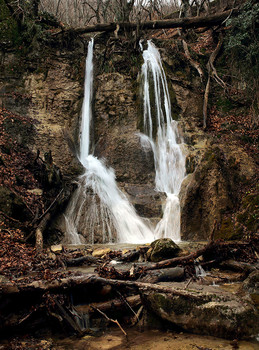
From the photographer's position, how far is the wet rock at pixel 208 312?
3611mm

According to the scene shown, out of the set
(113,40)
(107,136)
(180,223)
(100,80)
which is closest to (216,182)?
(180,223)

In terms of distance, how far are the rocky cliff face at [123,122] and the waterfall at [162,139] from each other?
1.23 ft

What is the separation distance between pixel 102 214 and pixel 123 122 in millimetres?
5576

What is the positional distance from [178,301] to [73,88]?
12575 mm

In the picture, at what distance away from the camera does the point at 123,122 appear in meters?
13.8

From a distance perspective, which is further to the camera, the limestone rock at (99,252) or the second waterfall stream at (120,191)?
the second waterfall stream at (120,191)

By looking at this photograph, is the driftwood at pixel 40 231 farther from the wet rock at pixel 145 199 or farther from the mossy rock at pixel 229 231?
the mossy rock at pixel 229 231

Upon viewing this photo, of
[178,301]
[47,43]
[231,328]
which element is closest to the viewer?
[231,328]

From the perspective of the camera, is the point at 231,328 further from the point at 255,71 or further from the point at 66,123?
the point at 255,71

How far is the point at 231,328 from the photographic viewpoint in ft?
11.8

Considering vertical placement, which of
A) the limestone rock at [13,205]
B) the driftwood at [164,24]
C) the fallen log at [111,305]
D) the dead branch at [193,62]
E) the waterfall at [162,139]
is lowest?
the fallen log at [111,305]

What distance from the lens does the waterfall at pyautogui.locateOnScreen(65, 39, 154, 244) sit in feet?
31.3

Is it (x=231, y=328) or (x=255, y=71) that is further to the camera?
(x=255, y=71)

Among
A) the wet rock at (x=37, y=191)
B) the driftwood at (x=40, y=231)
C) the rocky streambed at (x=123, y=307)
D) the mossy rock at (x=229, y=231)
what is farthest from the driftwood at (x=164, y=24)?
the rocky streambed at (x=123, y=307)
